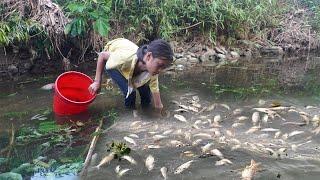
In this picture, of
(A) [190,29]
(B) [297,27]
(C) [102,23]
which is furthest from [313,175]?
(B) [297,27]

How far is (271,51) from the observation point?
1223 centimetres

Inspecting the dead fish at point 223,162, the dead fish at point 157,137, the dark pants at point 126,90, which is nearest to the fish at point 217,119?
the dead fish at point 157,137

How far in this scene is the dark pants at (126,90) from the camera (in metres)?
5.76

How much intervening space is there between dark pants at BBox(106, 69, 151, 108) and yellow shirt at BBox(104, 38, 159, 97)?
0.10 metres

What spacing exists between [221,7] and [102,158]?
7570 millimetres

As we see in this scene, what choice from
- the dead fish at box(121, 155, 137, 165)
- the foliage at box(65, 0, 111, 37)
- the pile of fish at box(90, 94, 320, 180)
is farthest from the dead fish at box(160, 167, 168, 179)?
the foliage at box(65, 0, 111, 37)

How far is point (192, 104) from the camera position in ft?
20.8

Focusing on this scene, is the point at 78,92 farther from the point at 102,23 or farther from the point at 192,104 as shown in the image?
the point at 102,23

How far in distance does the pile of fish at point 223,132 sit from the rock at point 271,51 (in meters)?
6.05

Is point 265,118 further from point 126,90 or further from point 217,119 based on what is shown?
point 126,90

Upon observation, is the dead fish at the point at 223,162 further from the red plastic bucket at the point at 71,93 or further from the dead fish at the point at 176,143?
the red plastic bucket at the point at 71,93

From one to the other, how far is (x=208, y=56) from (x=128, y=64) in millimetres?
5713

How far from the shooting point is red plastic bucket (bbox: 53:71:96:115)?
559 centimetres

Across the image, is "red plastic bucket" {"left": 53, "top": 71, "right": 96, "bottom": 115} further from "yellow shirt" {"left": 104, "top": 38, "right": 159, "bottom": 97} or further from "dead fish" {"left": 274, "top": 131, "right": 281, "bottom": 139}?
"dead fish" {"left": 274, "top": 131, "right": 281, "bottom": 139}
